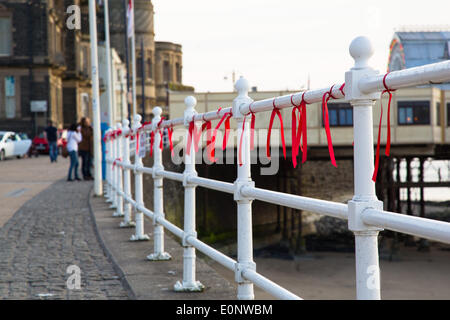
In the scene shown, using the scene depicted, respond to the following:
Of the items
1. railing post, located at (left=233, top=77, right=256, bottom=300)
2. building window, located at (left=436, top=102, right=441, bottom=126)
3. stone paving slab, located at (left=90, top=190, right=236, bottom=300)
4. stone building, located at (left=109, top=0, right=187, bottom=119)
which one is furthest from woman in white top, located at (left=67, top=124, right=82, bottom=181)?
stone building, located at (left=109, top=0, right=187, bottom=119)

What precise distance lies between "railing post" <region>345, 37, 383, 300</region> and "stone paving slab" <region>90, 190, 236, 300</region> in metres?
2.63

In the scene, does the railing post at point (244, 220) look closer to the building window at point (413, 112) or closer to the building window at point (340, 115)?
the building window at point (340, 115)

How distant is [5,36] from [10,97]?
4135 mm

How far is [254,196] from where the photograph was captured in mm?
3580

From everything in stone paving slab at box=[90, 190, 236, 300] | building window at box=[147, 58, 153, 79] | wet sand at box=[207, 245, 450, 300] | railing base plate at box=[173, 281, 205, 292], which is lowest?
wet sand at box=[207, 245, 450, 300]

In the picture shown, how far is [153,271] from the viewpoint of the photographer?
6.03m

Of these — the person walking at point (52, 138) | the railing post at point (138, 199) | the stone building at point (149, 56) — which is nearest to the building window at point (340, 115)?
the person walking at point (52, 138)

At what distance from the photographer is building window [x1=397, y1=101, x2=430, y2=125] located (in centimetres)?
3634

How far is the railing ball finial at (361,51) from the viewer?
2.29 m

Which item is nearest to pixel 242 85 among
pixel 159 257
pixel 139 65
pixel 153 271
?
pixel 153 271

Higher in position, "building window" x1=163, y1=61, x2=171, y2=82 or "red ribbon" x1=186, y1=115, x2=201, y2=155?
"building window" x1=163, y1=61, x2=171, y2=82

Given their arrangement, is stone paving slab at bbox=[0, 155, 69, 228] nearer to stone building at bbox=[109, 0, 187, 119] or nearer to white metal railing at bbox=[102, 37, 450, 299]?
white metal railing at bbox=[102, 37, 450, 299]

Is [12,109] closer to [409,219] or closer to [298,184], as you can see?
[298,184]

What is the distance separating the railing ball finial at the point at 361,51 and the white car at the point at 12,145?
3350cm
